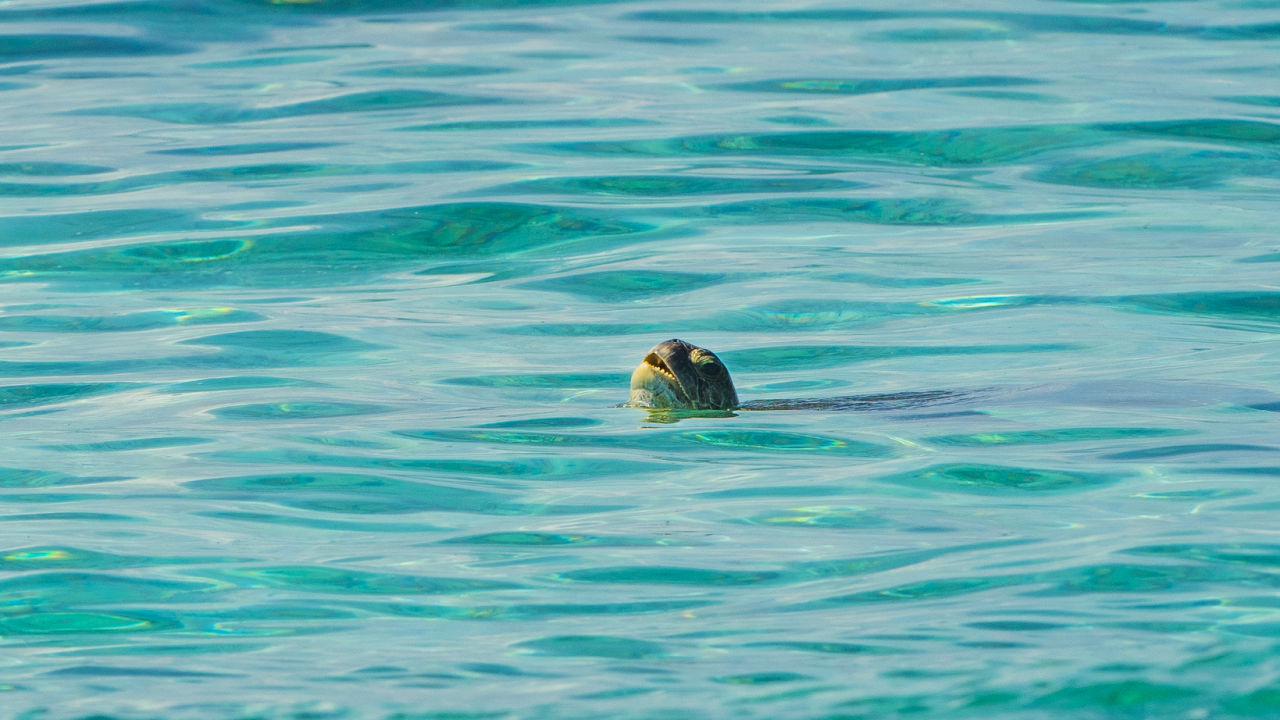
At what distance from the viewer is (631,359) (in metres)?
9.02

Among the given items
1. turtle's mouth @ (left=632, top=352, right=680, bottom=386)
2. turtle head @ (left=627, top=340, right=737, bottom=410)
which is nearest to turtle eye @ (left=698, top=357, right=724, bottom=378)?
turtle head @ (left=627, top=340, right=737, bottom=410)

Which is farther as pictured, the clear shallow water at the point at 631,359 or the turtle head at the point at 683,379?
the turtle head at the point at 683,379

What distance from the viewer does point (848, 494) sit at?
20.7ft

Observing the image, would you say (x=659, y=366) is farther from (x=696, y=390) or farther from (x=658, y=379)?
(x=696, y=390)

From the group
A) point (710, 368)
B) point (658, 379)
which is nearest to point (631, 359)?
point (658, 379)

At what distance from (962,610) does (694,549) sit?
3.24ft

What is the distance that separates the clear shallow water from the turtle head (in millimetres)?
154

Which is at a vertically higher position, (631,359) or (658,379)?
(658,379)

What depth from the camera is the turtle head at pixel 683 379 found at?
752cm

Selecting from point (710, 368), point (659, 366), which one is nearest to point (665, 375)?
point (659, 366)

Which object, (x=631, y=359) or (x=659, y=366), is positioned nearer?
(x=659, y=366)

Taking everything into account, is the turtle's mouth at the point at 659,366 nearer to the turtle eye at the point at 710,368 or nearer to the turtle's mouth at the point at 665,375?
the turtle's mouth at the point at 665,375

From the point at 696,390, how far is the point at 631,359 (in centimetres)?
145

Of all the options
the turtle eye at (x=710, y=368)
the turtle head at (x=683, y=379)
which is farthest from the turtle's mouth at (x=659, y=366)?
the turtle eye at (x=710, y=368)
